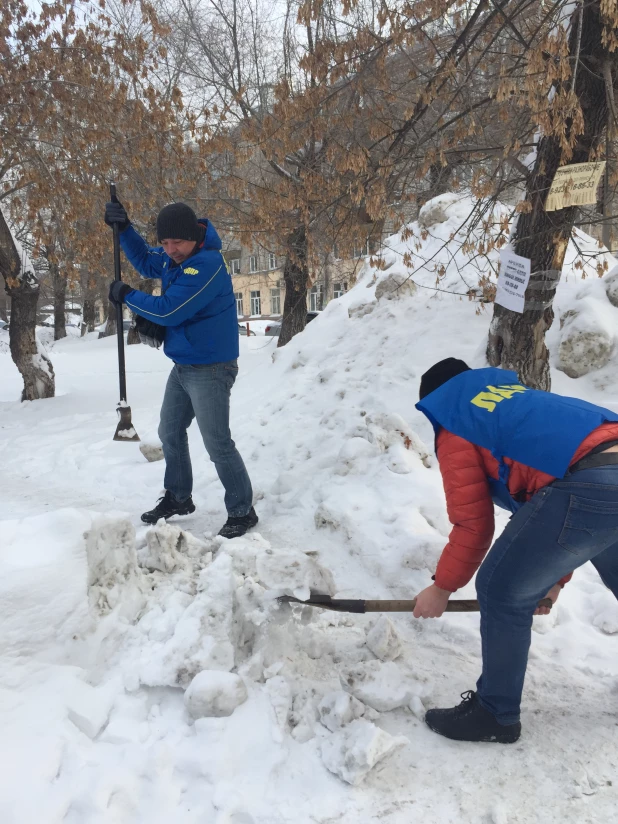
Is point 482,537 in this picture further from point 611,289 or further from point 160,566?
point 611,289

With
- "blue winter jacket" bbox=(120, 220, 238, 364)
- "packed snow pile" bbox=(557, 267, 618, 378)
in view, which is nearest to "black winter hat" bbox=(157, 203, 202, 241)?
"blue winter jacket" bbox=(120, 220, 238, 364)

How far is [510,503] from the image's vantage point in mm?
2037

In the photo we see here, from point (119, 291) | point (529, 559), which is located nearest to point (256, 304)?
point (119, 291)

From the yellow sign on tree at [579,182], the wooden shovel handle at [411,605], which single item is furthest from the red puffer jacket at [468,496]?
the yellow sign on tree at [579,182]

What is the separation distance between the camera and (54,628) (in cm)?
228

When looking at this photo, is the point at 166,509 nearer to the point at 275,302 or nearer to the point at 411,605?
the point at 411,605

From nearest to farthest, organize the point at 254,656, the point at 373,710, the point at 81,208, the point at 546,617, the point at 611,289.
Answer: the point at 373,710
the point at 254,656
the point at 546,617
the point at 611,289
the point at 81,208

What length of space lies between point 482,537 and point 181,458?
237cm

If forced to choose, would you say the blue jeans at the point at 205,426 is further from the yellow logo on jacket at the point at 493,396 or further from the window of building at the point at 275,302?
the window of building at the point at 275,302

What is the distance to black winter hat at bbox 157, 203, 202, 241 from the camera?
3.27 metres

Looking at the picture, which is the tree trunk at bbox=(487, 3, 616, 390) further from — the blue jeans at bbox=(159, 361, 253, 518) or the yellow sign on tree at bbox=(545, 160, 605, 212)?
the blue jeans at bbox=(159, 361, 253, 518)

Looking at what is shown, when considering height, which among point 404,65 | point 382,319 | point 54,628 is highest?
point 404,65

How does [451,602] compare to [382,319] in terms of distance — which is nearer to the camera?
[451,602]

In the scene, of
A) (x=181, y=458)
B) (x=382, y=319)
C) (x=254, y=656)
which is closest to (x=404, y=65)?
(x=382, y=319)
